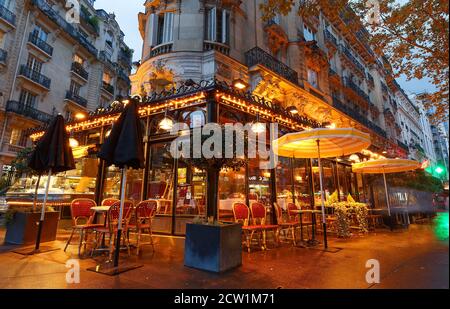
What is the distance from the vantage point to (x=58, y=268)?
3945mm

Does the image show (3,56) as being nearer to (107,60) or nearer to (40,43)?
(40,43)

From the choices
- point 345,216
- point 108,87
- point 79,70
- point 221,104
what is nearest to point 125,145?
point 221,104

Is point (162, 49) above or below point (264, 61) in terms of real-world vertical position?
above

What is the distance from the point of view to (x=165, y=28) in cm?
1273

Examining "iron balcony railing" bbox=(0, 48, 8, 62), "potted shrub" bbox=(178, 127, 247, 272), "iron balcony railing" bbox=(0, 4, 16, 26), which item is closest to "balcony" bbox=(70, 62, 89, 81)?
"iron balcony railing" bbox=(0, 4, 16, 26)

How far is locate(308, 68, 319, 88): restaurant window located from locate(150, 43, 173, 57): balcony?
9.61m

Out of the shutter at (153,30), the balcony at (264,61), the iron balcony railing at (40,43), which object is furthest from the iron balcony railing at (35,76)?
the balcony at (264,61)

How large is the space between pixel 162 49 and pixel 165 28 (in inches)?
47.4

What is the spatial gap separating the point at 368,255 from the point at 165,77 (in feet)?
35.0

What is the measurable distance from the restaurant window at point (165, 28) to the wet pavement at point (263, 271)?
10.6m

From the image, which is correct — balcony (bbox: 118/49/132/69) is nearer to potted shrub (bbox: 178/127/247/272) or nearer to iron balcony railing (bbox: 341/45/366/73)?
iron balcony railing (bbox: 341/45/366/73)

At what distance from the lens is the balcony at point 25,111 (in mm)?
18891

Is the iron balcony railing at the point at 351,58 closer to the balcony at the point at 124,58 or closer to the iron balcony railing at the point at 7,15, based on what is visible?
the balcony at the point at 124,58

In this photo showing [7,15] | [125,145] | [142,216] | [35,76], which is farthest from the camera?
[35,76]
